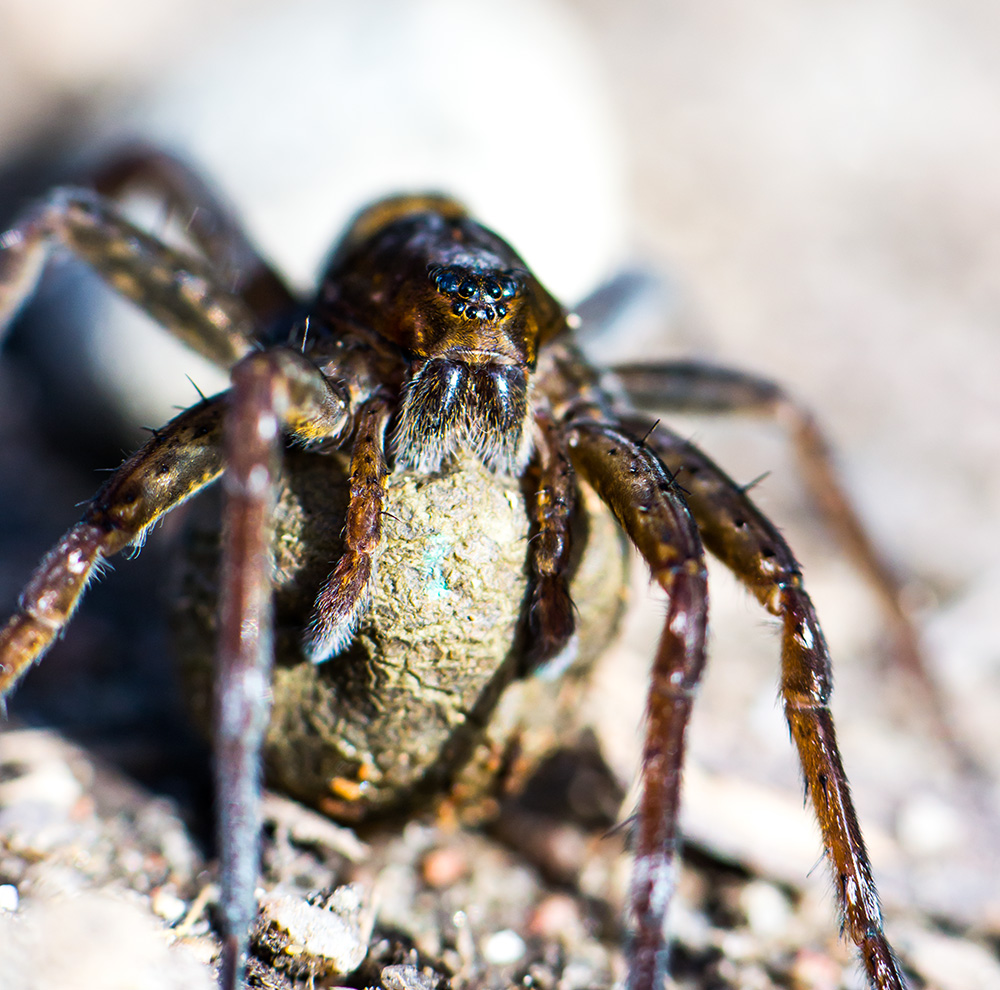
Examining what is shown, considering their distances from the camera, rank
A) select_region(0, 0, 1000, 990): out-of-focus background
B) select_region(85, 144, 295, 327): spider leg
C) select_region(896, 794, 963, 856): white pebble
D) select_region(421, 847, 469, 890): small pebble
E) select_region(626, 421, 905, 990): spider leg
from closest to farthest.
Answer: select_region(626, 421, 905, 990): spider leg, select_region(421, 847, 469, 890): small pebble, select_region(896, 794, 963, 856): white pebble, select_region(0, 0, 1000, 990): out-of-focus background, select_region(85, 144, 295, 327): spider leg

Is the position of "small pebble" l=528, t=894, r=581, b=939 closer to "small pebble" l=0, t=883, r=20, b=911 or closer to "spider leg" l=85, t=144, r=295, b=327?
"small pebble" l=0, t=883, r=20, b=911

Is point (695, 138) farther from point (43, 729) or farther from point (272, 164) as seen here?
point (43, 729)

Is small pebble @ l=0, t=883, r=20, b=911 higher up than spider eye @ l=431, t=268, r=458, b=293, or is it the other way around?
spider eye @ l=431, t=268, r=458, b=293

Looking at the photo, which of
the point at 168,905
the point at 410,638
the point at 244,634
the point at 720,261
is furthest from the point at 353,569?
the point at 720,261

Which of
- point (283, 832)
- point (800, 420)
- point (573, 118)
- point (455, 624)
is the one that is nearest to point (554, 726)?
point (455, 624)

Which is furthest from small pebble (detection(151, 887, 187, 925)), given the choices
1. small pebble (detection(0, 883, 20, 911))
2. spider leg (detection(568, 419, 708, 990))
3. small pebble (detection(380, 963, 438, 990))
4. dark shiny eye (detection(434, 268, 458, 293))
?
dark shiny eye (detection(434, 268, 458, 293))
